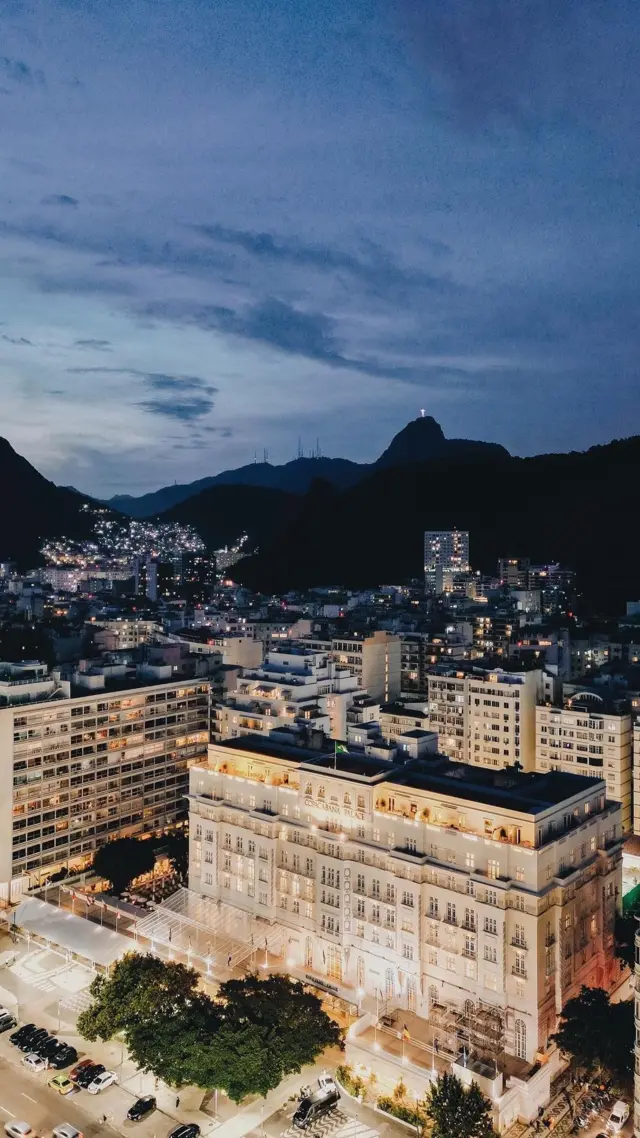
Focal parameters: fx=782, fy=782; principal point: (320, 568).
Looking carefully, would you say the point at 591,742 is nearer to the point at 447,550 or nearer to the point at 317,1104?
the point at 317,1104

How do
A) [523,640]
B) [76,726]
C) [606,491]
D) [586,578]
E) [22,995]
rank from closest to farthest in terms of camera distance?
[22,995] < [76,726] < [523,640] < [586,578] < [606,491]

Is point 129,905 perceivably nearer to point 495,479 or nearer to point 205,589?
point 205,589

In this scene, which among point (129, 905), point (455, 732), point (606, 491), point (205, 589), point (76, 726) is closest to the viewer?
point (129, 905)

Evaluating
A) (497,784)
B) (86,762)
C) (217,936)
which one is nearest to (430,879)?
(497,784)

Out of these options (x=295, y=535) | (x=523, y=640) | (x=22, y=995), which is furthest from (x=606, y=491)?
(x=22, y=995)

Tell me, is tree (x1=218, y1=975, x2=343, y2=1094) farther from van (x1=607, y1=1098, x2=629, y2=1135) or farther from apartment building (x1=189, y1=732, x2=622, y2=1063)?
van (x1=607, y1=1098, x2=629, y2=1135)

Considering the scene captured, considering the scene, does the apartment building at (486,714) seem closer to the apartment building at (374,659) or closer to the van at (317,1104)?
the apartment building at (374,659)
